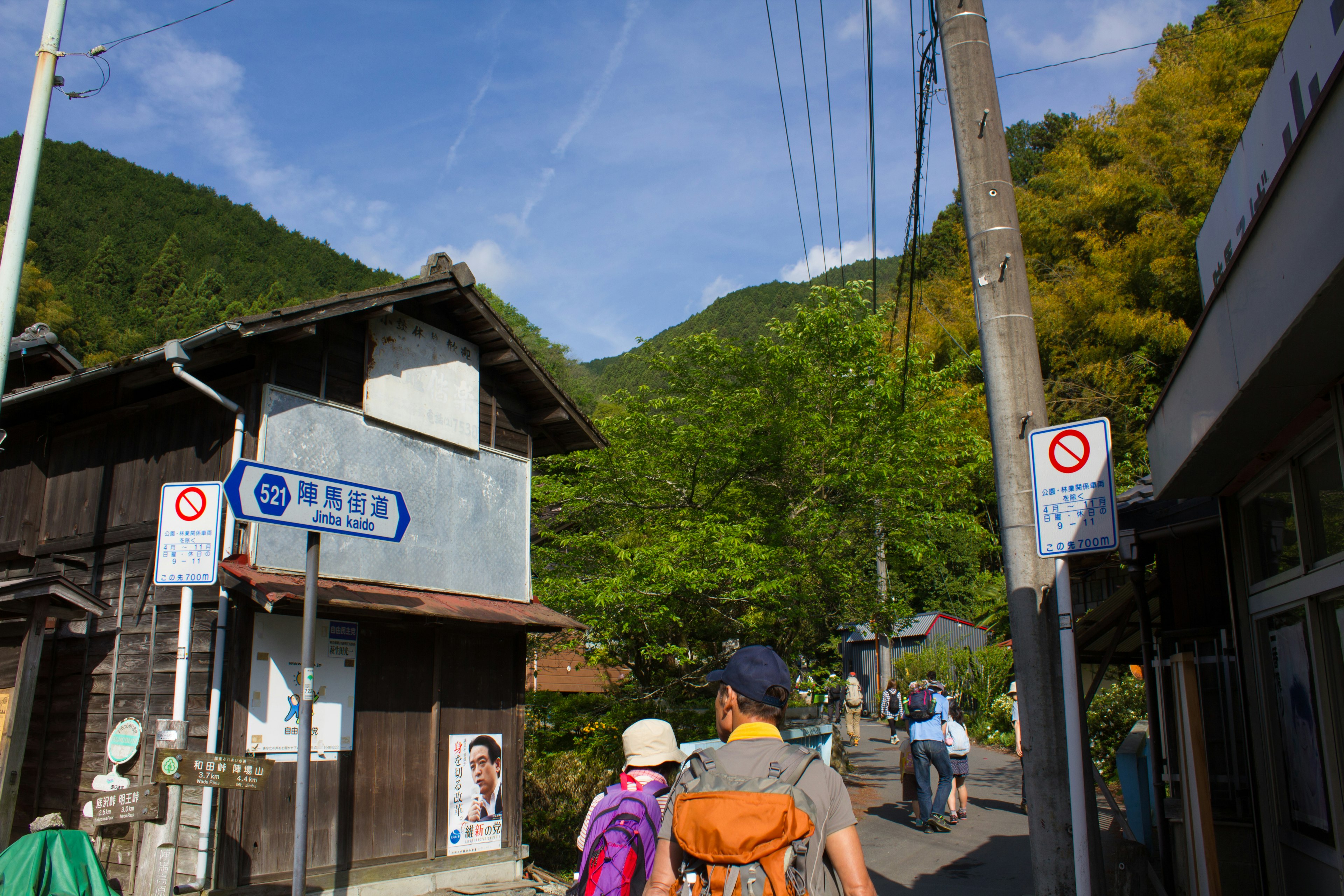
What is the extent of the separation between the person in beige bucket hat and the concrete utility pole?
191cm

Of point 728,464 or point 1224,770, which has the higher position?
point 728,464

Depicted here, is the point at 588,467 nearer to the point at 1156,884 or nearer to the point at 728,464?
the point at 728,464

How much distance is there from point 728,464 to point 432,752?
675 centimetres

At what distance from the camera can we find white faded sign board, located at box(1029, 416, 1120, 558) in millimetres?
4262

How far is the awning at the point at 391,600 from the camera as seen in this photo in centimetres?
817

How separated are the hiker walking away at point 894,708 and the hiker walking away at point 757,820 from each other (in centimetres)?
2122

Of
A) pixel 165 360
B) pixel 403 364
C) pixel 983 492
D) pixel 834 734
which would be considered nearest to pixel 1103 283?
pixel 983 492

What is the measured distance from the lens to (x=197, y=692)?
8.33 m

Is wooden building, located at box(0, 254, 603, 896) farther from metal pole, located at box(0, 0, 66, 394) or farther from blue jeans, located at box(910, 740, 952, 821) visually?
blue jeans, located at box(910, 740, 952, 821)

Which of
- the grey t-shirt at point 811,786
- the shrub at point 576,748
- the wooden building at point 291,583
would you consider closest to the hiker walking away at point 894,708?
the shrub at point 576,748

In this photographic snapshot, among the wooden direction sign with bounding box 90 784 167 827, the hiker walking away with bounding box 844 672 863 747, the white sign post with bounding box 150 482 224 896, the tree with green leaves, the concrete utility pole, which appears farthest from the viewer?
the hiker walking away with bounding box 844 672 863 747

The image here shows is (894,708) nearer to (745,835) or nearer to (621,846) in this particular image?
(621,846)

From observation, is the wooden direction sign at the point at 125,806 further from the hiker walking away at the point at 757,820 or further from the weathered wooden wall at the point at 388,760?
the hiker walking away at the point at 757,820

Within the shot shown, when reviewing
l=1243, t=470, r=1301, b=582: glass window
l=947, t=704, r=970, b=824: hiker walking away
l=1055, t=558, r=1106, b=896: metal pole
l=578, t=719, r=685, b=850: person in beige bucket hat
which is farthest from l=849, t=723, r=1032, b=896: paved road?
l=578, t=719, r=685, b=850: person in beige bucket hat
